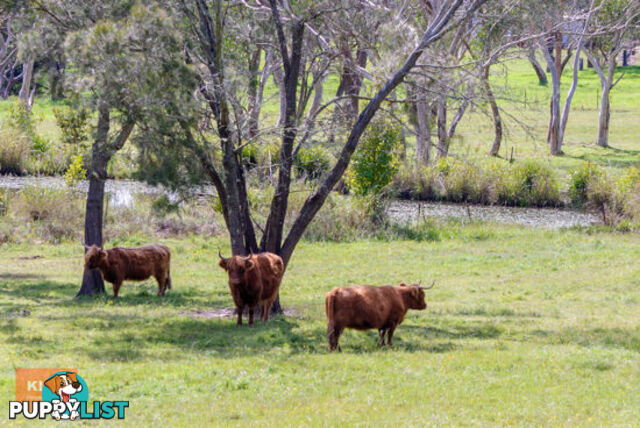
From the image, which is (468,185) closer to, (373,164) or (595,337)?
(373,164)

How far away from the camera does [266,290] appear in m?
15.5

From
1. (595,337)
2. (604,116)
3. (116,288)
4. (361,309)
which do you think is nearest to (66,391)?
(361,309)

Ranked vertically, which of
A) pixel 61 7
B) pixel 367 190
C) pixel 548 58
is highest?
pixel 548 58

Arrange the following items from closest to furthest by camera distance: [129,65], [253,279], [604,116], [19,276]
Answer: [129,65], [253,279], [19,276], [604,116]

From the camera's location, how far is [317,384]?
35.4 feet

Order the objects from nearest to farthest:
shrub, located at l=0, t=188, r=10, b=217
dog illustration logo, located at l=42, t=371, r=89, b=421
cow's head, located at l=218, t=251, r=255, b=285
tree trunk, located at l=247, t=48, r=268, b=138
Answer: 1. dog illustration logo, located at l=42, t=371, r=89, b=421
2. cow's head, located at l=218, t=251, r=255, b=285
3. tree trunk, located at l=247, t=48, r=268, b=138
4. shrub, located at l=0, t=188, r=10, b=217

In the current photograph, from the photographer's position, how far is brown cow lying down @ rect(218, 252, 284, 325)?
1467 centimetres

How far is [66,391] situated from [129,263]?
880 cm

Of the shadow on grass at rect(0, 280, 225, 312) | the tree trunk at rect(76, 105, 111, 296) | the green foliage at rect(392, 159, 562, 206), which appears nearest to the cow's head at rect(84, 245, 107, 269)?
the tree trunk at rect(76, 105, 111, 296)

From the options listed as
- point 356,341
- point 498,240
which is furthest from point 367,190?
point 356,341

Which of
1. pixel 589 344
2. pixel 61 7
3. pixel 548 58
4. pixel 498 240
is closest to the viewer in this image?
pixel 589 344

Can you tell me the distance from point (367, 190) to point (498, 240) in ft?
15.5

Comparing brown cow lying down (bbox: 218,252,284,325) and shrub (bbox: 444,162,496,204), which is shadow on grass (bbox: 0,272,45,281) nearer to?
brown cow lying down (bbox: 218,252,284,325)

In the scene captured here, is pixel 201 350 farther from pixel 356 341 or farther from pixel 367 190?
pixel 367 190
